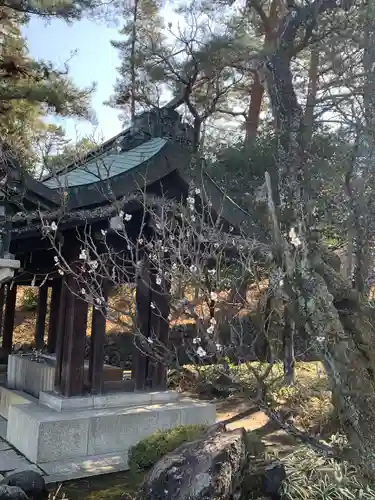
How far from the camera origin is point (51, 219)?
520 cm

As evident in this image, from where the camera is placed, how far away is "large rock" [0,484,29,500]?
3.62 meters

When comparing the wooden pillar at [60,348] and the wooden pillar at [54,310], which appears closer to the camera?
the wooden pillar at [60,348]

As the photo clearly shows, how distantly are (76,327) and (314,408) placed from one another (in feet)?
13.1

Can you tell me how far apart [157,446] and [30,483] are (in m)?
1.13

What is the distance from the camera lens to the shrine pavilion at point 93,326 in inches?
198

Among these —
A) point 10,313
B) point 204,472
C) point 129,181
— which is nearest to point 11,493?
point 204,472

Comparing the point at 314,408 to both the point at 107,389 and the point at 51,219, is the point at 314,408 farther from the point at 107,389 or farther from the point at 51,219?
the point at 51,219

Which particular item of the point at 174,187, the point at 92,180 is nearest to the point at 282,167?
the point at 174,187

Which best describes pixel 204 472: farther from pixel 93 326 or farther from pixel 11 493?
pixel 93 326

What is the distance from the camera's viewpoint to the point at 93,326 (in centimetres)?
604

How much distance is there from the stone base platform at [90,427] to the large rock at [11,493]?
809 millimetres

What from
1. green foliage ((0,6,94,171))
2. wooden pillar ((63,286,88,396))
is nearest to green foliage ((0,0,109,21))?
green foliage ((0,6,94,171))

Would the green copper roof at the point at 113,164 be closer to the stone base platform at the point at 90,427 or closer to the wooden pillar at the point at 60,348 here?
the wooden pillar at the point at 60,348

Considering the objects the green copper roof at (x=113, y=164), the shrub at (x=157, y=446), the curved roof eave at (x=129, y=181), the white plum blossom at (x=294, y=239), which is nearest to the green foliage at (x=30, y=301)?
the green copper roof at (x=113, y=164)
